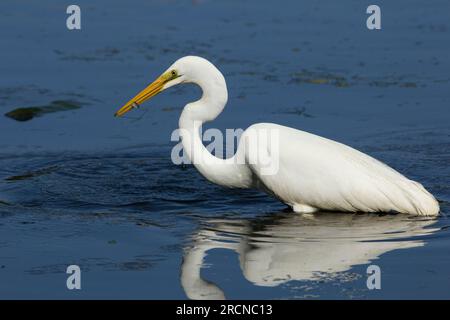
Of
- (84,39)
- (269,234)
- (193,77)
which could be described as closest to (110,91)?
(84,39)

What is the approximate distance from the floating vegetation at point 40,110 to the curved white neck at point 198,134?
137 inches

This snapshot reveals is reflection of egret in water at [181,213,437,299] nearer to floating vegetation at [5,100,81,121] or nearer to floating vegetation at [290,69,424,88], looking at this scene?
floating vegetation at [5,100,81,121]

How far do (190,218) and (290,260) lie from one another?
158cm

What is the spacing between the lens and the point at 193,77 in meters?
10.5

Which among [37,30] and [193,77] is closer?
[193,77]

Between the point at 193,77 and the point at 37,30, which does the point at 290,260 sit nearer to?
the point at 193,77

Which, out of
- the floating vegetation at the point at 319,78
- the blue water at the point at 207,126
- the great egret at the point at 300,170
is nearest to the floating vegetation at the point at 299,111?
the blue water at the point at 207,126

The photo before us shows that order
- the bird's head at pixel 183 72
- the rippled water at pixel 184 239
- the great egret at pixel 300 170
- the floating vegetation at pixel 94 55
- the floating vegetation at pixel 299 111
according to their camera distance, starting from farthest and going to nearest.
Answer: the floating vegetation at pixel 94 55 → the floating vegetation at pixel 299 111 → the bird's head at pixel 183 72 → the great egret at pixel 300 170 → the rippled water at pixel 184 239

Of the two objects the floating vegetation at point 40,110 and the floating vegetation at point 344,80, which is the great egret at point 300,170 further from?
the floating vegetation at point 344,80

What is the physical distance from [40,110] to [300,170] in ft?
15.0

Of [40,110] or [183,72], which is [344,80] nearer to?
[40,110]

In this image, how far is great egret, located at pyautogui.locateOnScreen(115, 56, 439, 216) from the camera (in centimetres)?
1010

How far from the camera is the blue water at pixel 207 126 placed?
8.49m
